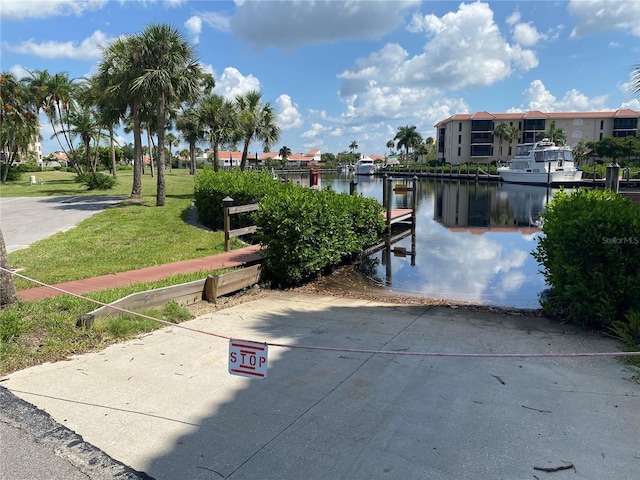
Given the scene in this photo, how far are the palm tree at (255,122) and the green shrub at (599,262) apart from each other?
27.7 metres

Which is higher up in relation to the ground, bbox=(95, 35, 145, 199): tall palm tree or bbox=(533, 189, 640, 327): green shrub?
bbox=(95, 35, 145, 199): tall palm tree

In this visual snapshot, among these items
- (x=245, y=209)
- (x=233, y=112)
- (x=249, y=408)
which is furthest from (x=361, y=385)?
(x=233, y=112)

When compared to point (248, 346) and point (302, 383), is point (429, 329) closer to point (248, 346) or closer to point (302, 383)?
point (302, 383)

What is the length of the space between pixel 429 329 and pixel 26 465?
4913 millimetres

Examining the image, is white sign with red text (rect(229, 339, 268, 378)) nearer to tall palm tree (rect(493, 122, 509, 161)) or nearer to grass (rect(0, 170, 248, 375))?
grass (rect(0, 170, 248, 375))

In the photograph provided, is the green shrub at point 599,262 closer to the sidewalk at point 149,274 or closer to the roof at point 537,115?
the sidewalk at point 149,274

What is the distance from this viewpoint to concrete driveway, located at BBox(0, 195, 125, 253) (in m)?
12.8

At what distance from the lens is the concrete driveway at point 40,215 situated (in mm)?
12760

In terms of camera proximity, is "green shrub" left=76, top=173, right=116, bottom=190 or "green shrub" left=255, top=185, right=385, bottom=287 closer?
"green shrub" left=255, top=185, right=385, bottom=287

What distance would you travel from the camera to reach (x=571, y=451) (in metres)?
3.29

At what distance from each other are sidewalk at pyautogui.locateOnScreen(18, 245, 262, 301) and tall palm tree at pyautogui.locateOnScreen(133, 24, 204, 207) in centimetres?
931

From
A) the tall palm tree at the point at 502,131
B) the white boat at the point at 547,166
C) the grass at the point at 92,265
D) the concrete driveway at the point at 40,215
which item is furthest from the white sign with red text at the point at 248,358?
the tall palm tree at the point at 502,131

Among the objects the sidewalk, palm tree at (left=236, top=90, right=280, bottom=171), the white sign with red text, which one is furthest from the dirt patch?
palm tree at (left=236, top=90, right=280, bottom=171)

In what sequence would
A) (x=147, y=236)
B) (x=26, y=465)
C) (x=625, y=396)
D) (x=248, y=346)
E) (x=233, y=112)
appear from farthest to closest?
(x=233, y=112) < (x=147, y=236) < (x=625, y=396) < (x=248, y=346) < (x=26, y=465)
